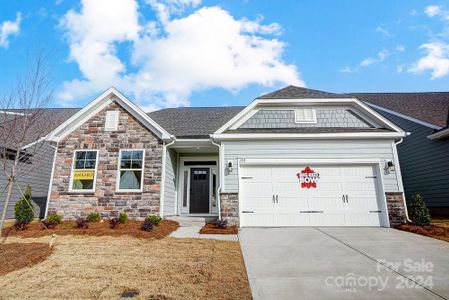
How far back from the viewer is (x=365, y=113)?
9.76 meters

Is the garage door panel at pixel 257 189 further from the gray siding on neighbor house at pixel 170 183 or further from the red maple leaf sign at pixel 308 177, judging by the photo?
the gray siding on neighbor house at pixel 170 183

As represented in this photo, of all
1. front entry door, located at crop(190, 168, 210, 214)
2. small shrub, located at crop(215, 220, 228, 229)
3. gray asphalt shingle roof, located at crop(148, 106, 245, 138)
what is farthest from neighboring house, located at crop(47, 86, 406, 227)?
front entry door, located at crop(190, 168, 210, 214)

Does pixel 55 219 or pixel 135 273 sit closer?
pixel 135 273

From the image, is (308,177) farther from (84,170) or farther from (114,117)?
(84,170)

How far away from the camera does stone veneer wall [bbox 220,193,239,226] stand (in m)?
8.52

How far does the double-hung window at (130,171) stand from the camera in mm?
9461

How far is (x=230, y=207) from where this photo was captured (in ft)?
28.2

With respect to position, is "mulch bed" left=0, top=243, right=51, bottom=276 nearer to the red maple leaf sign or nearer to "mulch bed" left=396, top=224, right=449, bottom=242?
the red maple leaf sign

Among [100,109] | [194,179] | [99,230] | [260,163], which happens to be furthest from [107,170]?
[260,163]

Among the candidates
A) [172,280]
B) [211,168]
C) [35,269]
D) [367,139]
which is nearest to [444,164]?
[367,139]

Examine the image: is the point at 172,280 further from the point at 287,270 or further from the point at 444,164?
the point at 444,164

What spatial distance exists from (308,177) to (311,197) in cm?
71

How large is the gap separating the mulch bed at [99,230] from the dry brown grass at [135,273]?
964 mm

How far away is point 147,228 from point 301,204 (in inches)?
206
